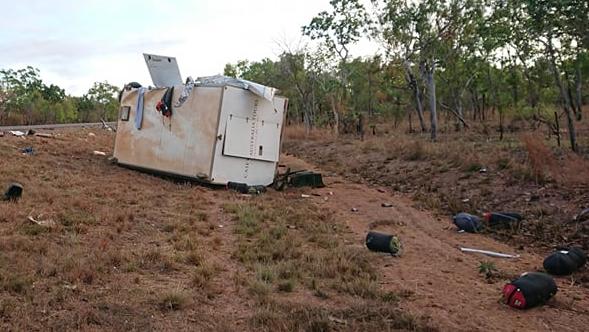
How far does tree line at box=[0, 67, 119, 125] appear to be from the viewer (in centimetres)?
2977

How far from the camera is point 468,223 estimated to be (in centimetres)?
634

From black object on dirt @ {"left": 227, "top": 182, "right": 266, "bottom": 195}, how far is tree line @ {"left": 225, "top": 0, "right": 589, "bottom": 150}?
18.2ft

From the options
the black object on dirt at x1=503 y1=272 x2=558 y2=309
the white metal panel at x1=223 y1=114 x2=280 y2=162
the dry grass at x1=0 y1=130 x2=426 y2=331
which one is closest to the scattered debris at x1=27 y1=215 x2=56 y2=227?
the dry grass at x1=0 y1=130 x2=426 y2=331

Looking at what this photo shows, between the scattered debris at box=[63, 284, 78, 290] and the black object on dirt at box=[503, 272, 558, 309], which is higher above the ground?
the black object on dirt at box=[503, 272, 558, 309]

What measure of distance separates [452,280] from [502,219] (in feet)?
7.85

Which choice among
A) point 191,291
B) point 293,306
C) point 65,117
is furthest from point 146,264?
point 65,117

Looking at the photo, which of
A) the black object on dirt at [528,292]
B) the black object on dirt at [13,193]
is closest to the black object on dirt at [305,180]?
the black object on dirt at [13,193]

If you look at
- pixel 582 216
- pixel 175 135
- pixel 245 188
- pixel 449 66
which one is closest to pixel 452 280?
pixel 582 216

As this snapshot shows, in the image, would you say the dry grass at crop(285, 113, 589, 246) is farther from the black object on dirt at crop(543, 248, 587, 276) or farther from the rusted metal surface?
the rusted metal surface

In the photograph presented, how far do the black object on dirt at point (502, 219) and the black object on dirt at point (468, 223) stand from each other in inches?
5.9

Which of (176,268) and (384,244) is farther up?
(384,244)

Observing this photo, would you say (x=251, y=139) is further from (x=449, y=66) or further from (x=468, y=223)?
(x=449, y=66)

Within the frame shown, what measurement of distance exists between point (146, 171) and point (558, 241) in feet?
27.2

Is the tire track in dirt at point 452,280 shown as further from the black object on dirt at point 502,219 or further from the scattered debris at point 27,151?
the scattered debris at point 27,151
